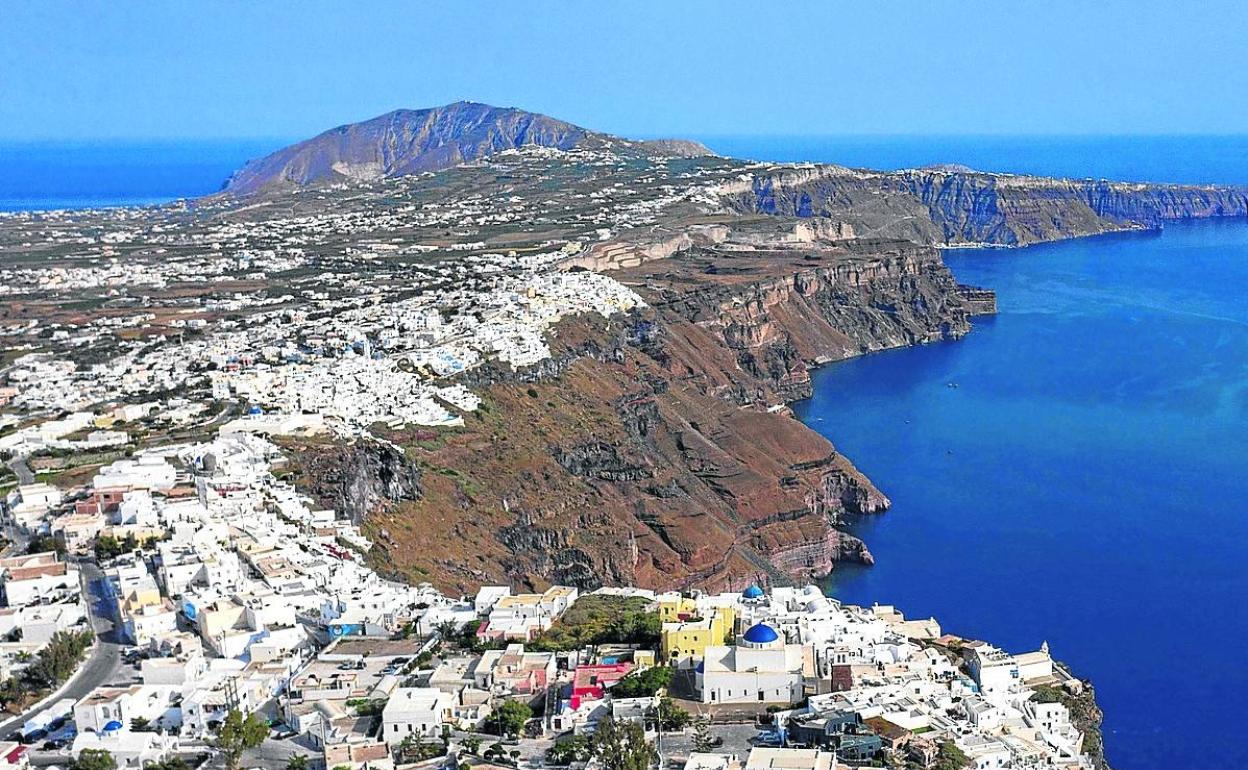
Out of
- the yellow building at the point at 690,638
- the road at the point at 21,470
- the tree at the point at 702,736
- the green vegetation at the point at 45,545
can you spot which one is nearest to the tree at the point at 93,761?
the tree at the point at 702,736

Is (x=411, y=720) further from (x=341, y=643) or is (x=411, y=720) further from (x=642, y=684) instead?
(x=341, y=643)

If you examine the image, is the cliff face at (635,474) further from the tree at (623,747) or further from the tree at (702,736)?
the tree at (623,747)

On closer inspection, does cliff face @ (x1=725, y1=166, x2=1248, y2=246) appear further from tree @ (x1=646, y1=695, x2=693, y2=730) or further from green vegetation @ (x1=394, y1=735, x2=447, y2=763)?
green vegetation @ (x1=394, y1=735, x2=447, y2=763)

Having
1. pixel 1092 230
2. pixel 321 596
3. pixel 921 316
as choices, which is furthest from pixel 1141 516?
pixel 1092 230

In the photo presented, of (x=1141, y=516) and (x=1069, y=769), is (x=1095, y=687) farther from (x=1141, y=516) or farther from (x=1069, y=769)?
(x=1141, y=516)

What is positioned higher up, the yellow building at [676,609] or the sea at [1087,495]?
the yellow building at [676,609]

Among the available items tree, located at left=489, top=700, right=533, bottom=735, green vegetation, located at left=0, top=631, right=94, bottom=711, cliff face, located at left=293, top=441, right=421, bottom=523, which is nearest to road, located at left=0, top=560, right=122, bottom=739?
green vegetation, located at left=0, top=631, right=94, bottom=711
